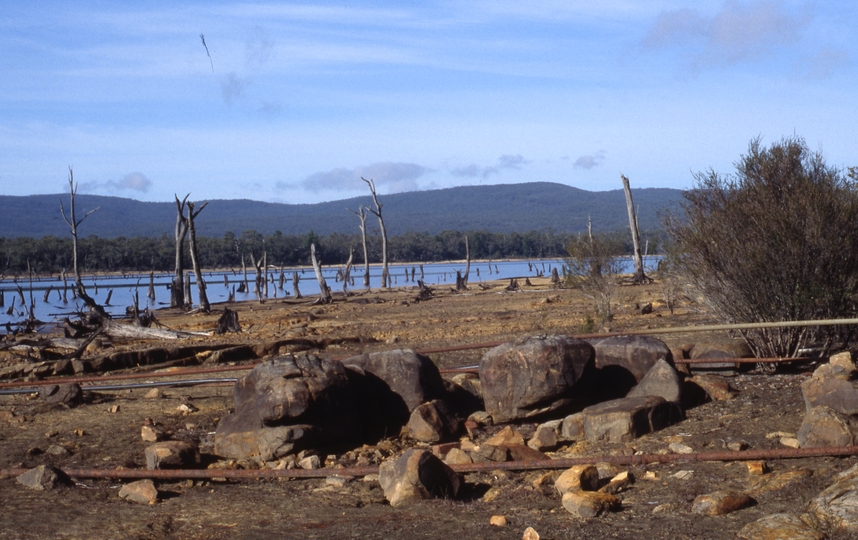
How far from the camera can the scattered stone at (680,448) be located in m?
6.99

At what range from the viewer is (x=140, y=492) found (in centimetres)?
640

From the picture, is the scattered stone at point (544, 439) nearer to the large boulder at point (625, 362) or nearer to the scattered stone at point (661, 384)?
the scattered stone at point (661, 384)

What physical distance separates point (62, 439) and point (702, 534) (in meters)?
6.40

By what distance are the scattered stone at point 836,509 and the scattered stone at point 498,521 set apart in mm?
1696

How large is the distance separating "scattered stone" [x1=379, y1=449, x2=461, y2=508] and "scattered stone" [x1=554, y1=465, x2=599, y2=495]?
29.5 inches

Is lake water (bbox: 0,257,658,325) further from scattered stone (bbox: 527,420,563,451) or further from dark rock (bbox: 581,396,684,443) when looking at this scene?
dark rock (bbox: 581,396,684,443)

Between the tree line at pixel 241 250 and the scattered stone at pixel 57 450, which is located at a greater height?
the tree line at pixel 241 250

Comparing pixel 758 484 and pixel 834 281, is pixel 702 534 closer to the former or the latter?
pixel 758 484

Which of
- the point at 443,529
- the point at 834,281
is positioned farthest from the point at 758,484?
the point at 834,281

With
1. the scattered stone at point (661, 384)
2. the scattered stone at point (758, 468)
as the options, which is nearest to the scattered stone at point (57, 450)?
the scattered stone at point (661, 384)

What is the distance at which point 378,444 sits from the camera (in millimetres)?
8367

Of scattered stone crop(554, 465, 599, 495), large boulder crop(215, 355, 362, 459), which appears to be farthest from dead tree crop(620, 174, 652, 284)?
scattered stone crop(554, 465, 599, 495)

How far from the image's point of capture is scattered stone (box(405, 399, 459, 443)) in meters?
8.38

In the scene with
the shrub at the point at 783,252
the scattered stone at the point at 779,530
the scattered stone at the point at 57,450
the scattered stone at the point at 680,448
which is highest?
the shrub at the point at 783,252
